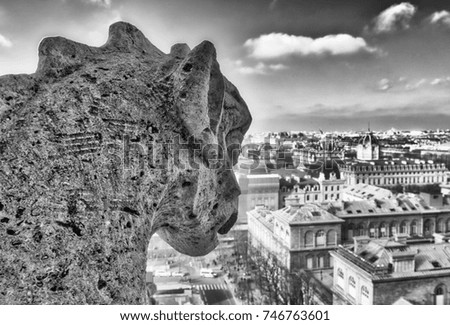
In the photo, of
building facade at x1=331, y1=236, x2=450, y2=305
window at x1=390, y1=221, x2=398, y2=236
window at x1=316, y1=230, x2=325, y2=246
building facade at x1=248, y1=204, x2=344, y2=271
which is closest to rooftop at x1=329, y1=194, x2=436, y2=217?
window at x1=390, y1=221, x2=398, y2=236

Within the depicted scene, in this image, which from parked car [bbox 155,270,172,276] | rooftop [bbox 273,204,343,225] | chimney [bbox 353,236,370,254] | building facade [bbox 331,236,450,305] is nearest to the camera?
building facade [bbox 331,236,450,305]

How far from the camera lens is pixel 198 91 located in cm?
62

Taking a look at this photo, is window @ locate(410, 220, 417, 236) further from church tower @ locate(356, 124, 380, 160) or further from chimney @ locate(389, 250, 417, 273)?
chimney @ locate(389, 250, 417, 273)

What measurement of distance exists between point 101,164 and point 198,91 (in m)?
0.17

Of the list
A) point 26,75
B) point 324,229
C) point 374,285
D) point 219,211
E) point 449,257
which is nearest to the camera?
point 26,75

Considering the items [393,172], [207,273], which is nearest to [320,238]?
[393,172]

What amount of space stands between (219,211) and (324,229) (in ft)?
32.2

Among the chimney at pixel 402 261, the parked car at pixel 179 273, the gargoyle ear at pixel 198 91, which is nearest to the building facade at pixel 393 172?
the chimney at pixel 402 261

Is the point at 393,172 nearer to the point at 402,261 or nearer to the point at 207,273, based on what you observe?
the point at 402,261

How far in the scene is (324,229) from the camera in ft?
33.5

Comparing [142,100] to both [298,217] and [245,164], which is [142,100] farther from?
[298,217]

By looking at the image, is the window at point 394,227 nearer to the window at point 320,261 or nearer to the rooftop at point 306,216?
the rooftop at point 306,216

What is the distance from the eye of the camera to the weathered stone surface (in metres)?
0.51
